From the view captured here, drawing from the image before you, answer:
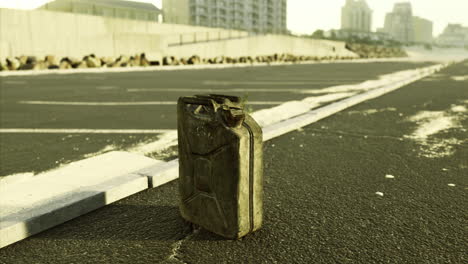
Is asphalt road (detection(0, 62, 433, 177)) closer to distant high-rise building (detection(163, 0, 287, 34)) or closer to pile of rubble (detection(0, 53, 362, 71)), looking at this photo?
pile of rubble (detection(0, 53, 362, 71))

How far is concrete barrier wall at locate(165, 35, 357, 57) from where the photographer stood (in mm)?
32366

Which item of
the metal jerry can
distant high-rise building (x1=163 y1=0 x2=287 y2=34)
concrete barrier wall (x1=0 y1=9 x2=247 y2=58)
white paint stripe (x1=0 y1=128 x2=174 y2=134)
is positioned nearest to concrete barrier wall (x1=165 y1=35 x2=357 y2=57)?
concrete barrier wall (x1=0 y1=9 x2=247 y2=58)

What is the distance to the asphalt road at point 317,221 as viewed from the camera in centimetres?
213

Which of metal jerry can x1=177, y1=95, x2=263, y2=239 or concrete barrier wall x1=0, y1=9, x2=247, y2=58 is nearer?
metal jerry can x1=177, y1=95, x2=263, y2=239

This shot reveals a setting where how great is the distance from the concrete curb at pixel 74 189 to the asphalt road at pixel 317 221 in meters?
0.07

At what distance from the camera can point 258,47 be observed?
41.0m

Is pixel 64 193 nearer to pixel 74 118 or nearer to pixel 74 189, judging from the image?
pixel 74 189

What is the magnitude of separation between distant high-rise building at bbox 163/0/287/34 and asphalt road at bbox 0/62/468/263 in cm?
8719

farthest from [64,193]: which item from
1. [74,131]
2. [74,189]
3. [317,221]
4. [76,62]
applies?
[76,62]

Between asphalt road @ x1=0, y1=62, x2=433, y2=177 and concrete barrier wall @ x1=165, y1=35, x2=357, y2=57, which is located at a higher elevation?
concrete barrier wall @ x1=165, y1=35, x2=357, y2=57

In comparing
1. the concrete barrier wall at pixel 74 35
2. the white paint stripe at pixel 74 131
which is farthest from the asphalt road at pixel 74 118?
the concrete barrier wall at pixel 74 35

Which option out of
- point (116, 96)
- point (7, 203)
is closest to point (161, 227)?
point (7, 203)

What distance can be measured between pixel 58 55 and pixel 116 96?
16.3 m

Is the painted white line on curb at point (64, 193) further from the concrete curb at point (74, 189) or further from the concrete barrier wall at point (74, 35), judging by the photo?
the concrete barrier wall at point (74, 35)
